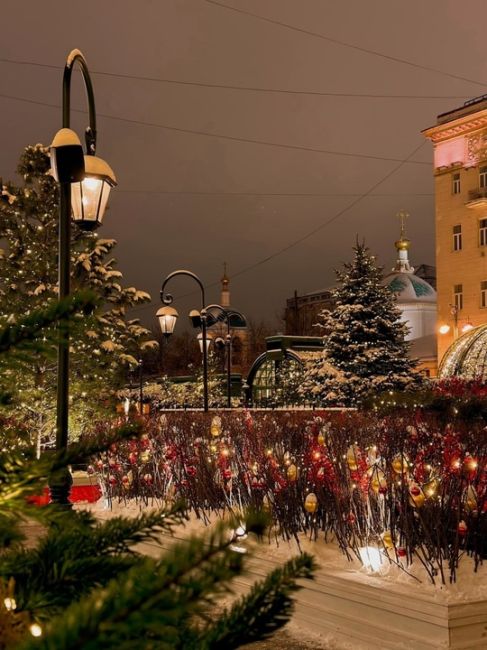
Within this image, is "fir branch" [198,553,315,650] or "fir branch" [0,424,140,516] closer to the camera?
"fir branch" [198,553,315,650]

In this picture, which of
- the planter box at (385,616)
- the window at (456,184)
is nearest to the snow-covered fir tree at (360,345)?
the window at (456,184)

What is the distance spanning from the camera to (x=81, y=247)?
19.2 metres

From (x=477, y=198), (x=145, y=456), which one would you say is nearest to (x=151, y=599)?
(x=145, y=456)

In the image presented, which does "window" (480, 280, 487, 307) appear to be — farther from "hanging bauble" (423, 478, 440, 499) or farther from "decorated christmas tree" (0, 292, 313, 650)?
"decorated christmas tree" (0, 292, 313, 650)

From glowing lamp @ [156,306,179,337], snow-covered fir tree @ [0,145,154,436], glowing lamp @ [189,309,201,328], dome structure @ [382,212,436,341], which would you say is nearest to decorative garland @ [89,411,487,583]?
snow-covered fir tree @ [0,145,154,436]

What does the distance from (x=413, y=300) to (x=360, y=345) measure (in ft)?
108

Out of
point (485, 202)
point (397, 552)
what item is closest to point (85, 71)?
point (397, 552)

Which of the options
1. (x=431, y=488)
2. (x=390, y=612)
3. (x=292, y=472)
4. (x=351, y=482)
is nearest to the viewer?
(x=390, y=612)

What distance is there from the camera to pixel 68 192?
24.5 ft

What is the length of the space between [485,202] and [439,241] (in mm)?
4105

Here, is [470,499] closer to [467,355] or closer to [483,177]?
[467,355]

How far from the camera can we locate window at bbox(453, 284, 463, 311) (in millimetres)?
44500

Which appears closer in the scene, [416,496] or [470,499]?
[416,496]

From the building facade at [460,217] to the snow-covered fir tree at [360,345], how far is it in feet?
44.3
